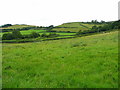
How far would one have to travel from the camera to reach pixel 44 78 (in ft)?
28.3

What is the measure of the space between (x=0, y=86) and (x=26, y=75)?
2.20 metres

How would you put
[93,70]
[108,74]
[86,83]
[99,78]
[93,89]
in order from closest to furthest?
[93,89]
[86,83]
[99,78]
[108,74]
[93,70]

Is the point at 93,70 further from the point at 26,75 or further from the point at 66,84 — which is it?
the point at 26,75

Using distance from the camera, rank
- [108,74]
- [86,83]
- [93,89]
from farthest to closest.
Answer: [108,74] < [86,83] < [93,89]

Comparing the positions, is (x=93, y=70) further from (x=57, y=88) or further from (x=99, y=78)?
(x=57, y=88)

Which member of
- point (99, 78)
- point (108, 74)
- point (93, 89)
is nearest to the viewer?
point (93, 89)

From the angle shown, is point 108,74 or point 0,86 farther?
point 108,74

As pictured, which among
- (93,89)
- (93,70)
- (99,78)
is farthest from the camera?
(93,70)

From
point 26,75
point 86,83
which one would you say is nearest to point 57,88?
point 86,83

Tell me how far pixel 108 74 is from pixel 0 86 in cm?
686

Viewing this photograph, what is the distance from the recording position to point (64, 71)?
31.5 ft

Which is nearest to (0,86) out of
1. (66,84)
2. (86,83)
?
(66,84)

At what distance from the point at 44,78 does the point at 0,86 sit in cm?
273

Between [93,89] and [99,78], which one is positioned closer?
[93,89]
